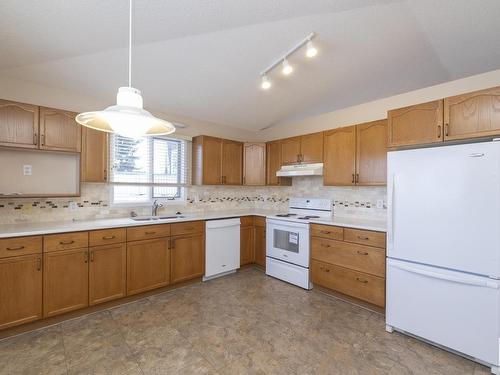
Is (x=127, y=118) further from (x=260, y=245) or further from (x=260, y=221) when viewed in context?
(x=260, y=245)

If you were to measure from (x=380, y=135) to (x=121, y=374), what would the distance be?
3.30 meters

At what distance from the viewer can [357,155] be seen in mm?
3045

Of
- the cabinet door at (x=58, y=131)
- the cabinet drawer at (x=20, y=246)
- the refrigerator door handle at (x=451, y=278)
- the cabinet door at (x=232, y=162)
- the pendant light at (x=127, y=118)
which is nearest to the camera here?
the pendant light at (x=127, y=118)

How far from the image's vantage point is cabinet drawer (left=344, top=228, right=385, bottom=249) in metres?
2.48

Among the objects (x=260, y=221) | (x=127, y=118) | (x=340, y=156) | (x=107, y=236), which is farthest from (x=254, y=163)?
(x=127, y=118)

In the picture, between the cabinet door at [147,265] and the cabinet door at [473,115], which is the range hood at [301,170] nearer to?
the cabinet door at [473,115]

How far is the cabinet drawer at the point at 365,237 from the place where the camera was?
2480 mm

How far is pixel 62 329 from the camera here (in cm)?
224

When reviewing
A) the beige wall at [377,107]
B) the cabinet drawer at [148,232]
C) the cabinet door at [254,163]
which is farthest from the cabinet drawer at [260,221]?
the beige wall at [377,107]

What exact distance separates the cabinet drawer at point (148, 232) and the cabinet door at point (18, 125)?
4.12ft

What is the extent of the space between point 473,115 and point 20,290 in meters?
4.03

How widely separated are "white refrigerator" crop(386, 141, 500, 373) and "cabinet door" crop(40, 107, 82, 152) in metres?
3.23

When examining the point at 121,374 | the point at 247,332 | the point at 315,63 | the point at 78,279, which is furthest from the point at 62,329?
the point at 315,63

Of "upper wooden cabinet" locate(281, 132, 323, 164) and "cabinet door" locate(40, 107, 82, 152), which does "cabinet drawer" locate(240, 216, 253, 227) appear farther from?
"cabinet door" locate(40, 107, 82, 152)
